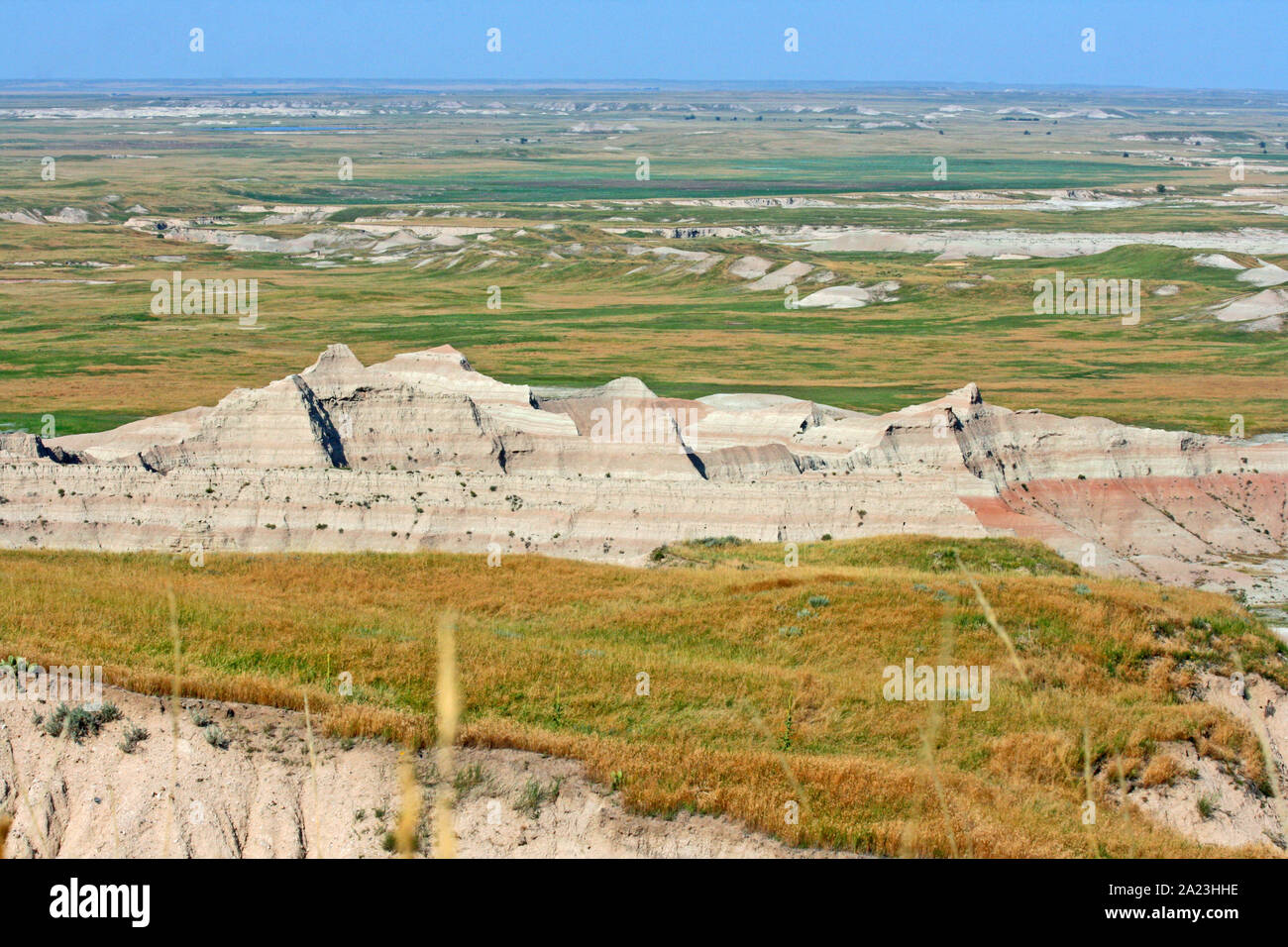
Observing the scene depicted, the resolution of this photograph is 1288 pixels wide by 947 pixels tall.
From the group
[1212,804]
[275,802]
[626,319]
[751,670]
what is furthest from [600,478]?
[626,319]

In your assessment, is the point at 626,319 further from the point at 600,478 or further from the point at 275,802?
the point at 275,802

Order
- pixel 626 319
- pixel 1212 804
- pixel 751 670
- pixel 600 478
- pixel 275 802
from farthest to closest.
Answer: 1. pixel 626 319
2. pixel 600 478
3. pixel 751 670
4. pixel 1212 804
5. pixel 275 802

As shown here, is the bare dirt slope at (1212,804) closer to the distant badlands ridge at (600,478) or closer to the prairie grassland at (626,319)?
the distant badlands ridge at (600,478)

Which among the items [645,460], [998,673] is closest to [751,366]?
[645,460]

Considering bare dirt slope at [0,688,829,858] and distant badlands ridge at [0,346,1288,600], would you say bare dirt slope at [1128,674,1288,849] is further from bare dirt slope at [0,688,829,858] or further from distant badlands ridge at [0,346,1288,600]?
distant badlands ridge at [0,346,1288,600]

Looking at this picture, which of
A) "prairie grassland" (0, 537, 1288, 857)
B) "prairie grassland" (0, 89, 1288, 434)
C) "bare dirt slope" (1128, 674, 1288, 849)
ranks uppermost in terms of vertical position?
"prairie grassland" (0, 89, 1288, 434)

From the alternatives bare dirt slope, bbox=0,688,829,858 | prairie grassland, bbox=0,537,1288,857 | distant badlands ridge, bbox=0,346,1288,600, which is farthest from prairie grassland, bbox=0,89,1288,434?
bare dirt slope, bbox=0,688,829,858
